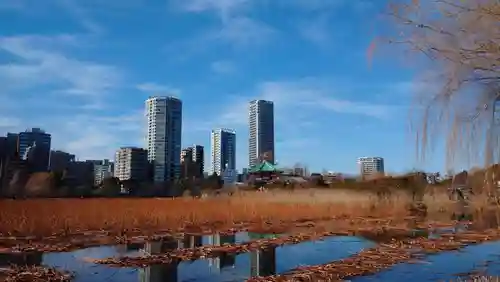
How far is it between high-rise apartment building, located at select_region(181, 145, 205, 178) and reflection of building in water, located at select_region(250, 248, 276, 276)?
71562mm

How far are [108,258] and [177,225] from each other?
8.71m

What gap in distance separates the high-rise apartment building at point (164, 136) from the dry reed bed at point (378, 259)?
68547 millimetres

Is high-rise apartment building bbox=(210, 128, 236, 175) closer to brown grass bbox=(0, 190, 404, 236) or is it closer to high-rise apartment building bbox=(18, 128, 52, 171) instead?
high-rise apartment building bbox=(18, 128, 52, 171)

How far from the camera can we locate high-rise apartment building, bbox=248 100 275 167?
12412 centimetres

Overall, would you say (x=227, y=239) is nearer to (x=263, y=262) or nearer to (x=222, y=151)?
(x=263, y=262)

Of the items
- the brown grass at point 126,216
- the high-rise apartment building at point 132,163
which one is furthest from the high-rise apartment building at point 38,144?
the brown grass at point 126,216

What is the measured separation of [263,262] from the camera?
11445mm

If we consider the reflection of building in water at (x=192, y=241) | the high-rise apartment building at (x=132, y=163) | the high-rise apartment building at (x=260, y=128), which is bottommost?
the reflection of building in water at (x=192, y=241)

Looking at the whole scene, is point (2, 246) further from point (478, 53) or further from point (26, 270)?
point (478, 53)

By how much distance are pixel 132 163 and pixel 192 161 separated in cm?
1344

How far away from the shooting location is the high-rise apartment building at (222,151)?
121 m

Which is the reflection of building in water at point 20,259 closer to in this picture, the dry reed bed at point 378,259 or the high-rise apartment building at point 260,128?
the dry reed bed at point 378,259

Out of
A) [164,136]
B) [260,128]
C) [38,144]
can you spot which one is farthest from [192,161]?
[260,128]

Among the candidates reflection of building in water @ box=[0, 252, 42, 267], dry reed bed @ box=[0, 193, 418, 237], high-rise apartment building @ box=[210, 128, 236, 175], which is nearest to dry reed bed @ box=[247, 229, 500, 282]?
reflection of building in water @ box=[0, 252, 42, 267]
